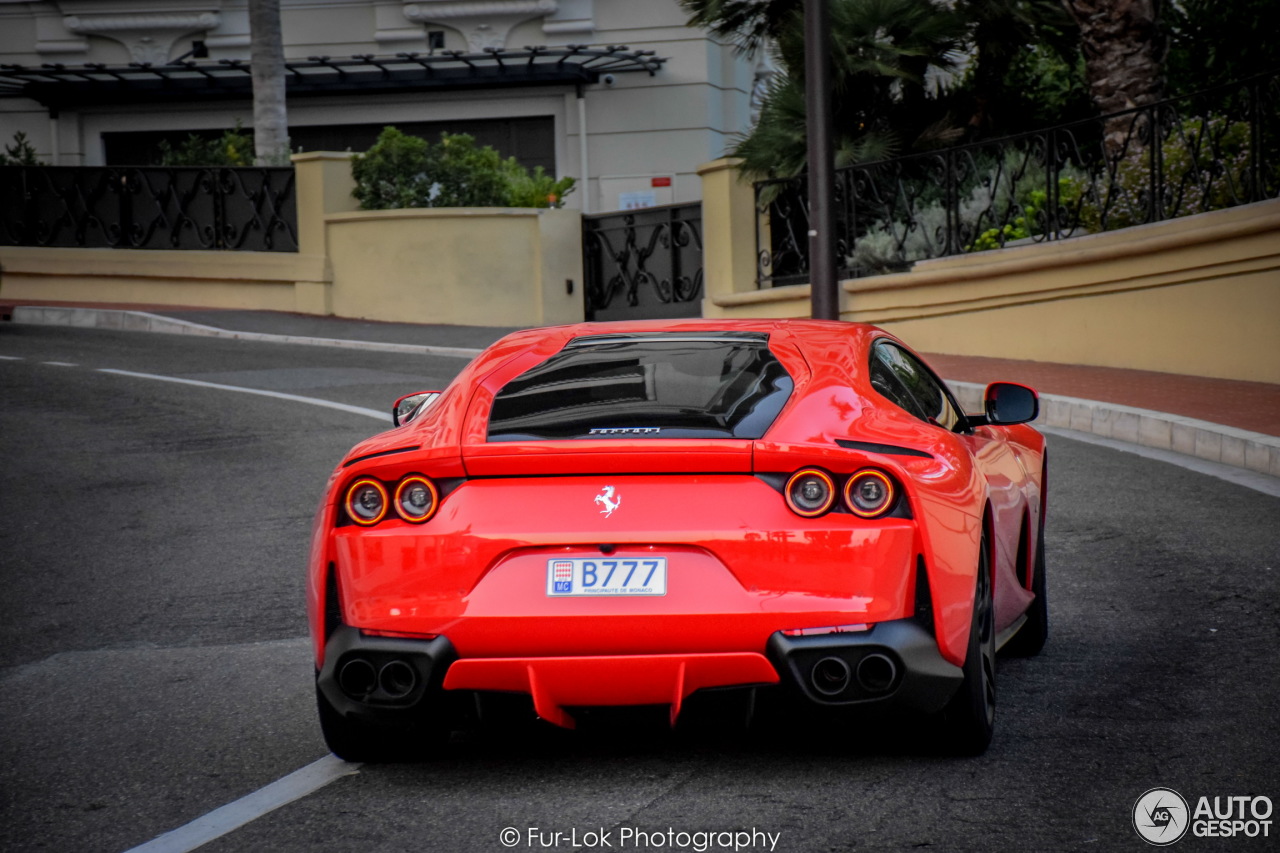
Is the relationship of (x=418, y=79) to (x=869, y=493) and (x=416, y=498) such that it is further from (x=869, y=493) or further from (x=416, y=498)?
(x=869, y=493)

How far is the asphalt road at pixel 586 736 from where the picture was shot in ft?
14.0

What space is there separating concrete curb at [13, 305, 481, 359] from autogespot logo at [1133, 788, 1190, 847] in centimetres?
1580

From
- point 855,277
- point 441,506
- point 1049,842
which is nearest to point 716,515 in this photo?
point 441,506

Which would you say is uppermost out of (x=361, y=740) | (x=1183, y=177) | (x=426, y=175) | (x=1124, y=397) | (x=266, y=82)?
(x=266, y=82)

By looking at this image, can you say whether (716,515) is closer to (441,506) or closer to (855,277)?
(441,506)

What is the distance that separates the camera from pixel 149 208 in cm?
2652

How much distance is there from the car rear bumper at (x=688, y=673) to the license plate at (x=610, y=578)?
6.5 inches

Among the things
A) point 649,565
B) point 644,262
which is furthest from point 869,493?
point 644,262

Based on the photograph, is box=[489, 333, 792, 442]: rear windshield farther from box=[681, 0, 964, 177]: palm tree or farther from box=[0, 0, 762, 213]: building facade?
box=[0, 0, 762, 213]: building facade

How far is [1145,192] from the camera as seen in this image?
16516 millimetres

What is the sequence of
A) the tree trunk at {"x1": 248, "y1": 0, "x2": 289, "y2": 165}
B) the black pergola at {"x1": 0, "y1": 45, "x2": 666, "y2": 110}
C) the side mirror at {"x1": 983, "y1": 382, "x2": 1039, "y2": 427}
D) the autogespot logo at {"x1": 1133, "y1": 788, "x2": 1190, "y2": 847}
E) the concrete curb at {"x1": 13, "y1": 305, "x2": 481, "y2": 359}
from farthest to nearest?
the black pergola at {"x1": 0, "y1": 45, "x2": 666, "y2": 110} → the tree trunk at {"x1": 248, "y1": 0, "x2": 289, "y2": 165} → the concrete curb at {"x1": 13, "y1": 305, "x2": 481, "y2": 359} → the side mirror at {"x1": 983, "y1": 382, "x2": 1039, "y2": 427} → the autogespot logo at {"x1": 1133, "y1": 788, "x2": 1190, "y2": 847}

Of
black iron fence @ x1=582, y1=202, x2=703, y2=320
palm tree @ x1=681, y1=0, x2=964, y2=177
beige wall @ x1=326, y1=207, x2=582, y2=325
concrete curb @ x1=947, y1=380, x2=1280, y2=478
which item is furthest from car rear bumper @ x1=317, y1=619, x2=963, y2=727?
beige wall @ x1=326, y1=207, x2=582, y2=325

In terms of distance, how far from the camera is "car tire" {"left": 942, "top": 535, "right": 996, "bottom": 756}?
15.1 feet

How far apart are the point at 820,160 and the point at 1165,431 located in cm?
447
